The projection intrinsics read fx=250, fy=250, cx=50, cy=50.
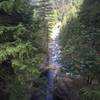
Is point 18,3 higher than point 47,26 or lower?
higher

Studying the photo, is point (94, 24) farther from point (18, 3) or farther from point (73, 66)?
point (18, 3)

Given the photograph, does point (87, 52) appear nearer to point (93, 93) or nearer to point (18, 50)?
point (93, 93)

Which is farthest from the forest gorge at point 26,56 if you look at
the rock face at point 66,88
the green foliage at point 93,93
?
the rock face at point 66,88

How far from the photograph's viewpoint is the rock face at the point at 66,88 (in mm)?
7262

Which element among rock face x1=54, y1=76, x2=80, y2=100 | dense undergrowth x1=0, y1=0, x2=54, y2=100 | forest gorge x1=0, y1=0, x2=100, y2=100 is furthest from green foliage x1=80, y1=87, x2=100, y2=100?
rock face x1=54, y1=76, x2=80, y2=100

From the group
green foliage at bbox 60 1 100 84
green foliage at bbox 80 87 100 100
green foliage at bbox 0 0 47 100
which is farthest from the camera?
green foliage at bbox 60 1 100 84

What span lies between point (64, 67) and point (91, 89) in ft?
8.51

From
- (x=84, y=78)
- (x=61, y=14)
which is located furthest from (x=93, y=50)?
(x=61, y=14)

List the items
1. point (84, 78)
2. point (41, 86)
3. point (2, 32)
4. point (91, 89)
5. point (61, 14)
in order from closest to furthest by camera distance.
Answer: point (2, 32), point (91, 89), point (41, 86), point (84, 78), point (61, 14)

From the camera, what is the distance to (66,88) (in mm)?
7715

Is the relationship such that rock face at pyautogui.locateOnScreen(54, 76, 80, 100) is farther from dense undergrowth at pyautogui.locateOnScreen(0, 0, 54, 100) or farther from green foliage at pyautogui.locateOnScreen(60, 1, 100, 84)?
dense undergrowth at pyautogui.locateOnScreen(0, 0, 54, 100)

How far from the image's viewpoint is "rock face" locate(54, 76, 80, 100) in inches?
286

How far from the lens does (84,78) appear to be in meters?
6.79

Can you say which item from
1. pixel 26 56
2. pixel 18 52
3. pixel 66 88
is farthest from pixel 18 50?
pixel 66 88
